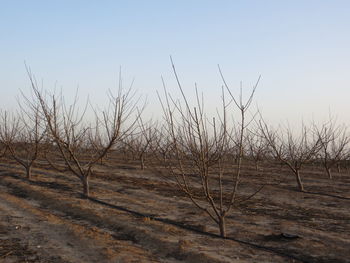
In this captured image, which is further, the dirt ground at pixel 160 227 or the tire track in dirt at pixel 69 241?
→ the dirt ground at pixel 160 227

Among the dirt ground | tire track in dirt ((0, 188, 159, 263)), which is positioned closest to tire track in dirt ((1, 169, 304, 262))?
the dirt ground

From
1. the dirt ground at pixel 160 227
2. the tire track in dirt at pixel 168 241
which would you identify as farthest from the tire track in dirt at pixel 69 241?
the tire track in dirt at pixel 168 241

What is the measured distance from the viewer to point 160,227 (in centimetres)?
648

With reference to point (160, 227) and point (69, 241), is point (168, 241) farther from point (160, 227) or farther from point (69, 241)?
point (69, 241)

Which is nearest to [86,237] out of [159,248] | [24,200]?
[159,248]

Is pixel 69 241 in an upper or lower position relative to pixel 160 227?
lower

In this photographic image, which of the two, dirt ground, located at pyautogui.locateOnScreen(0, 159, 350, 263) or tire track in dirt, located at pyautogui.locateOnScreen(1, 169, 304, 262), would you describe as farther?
dirt ground, located at pyautogui.locateOnScreen(0, 159, 350, 263)

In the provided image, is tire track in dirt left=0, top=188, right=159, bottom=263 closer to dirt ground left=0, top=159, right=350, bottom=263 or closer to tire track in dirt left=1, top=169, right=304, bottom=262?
dirt ground left=0, top=159, right=350, bottom=263

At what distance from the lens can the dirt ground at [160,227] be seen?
200 inches

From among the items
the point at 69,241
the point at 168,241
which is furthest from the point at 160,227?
the point at 69,241

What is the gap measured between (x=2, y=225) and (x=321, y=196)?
8.94 meters

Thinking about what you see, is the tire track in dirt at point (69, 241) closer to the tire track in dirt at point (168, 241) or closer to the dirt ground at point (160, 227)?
the dirt ground at point (160, 227)

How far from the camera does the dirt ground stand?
200 inches

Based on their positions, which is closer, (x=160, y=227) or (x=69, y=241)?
(x=69, y=241)
